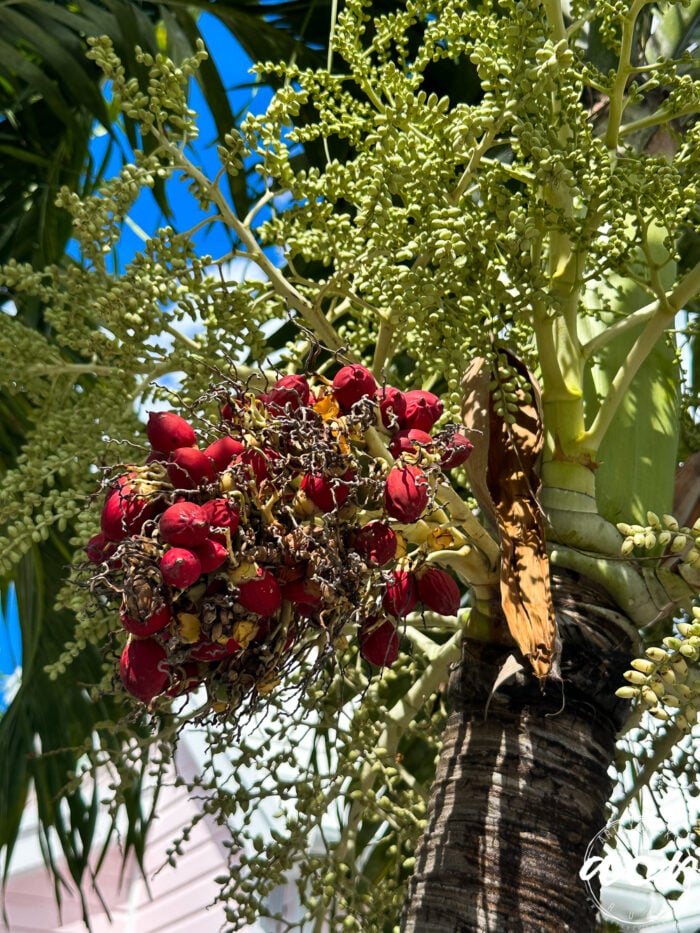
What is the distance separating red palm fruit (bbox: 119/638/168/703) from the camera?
0.95 m

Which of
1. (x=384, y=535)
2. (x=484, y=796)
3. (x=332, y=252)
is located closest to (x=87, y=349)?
(x=332, y=252)

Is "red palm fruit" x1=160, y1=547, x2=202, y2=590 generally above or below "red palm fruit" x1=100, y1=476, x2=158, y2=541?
below

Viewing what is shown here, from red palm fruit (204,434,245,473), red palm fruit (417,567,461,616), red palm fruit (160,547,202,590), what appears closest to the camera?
red palm fruit (160,547,202,590)

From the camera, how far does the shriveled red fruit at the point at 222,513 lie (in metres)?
0.92

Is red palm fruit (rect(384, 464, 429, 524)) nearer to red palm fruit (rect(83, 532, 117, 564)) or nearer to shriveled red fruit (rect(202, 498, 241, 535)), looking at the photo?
shriveled red fruit (rect(202, 498, 241, 535))

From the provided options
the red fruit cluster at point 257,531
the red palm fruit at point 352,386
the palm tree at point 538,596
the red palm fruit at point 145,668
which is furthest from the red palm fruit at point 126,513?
the palm tree at point 538,596

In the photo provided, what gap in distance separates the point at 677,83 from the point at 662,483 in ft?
1.68

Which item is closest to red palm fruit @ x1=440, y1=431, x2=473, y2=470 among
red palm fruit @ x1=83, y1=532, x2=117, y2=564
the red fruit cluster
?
the red fruit cluster

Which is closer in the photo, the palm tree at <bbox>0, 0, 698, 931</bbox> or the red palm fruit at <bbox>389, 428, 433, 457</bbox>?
the red palm fruit at <bbox>389, 428, 433, 457</bbox>

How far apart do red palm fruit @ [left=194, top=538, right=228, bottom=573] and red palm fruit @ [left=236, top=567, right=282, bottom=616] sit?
0.12 feet

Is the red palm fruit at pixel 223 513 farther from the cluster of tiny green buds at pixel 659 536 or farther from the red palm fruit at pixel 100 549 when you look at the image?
the cluster of tiny green buds at pixel 659 536

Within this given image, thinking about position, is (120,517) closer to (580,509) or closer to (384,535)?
(384,535)

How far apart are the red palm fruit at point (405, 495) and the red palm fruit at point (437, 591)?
5.9 inches

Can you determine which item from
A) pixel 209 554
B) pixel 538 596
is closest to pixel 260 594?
pixel 209 554
